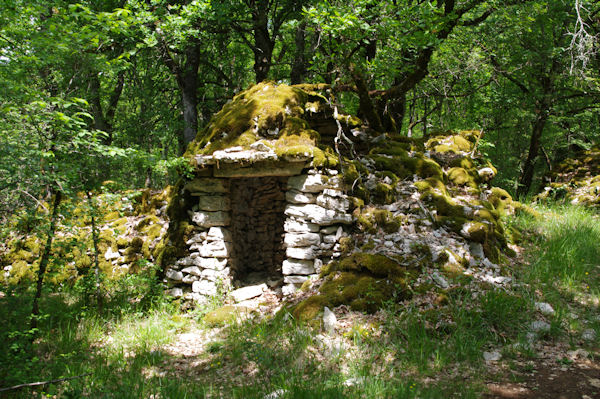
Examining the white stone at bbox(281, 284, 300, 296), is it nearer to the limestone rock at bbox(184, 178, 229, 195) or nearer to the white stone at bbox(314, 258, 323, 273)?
the white stone at bbox(314, 258, 323, 273)

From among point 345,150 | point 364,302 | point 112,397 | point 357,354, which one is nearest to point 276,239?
point 345,150

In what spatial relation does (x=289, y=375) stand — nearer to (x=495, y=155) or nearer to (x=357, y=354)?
(x=357, y=354)

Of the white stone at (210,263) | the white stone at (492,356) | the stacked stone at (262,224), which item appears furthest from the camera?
the stacked stone at (262,224)

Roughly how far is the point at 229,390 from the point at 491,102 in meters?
9.65

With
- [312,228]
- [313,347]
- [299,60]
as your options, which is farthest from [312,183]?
[299,60]

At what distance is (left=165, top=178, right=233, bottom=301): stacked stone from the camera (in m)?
5.20

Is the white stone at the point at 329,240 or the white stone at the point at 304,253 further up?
the white stone at the point at 329,240

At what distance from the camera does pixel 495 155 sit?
1035cm

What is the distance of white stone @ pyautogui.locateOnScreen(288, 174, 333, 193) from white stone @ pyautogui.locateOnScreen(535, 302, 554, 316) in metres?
2.65

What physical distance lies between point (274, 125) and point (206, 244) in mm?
2049

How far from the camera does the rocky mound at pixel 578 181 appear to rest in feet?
22.7

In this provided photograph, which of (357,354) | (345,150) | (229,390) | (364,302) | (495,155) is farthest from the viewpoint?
(495,155)

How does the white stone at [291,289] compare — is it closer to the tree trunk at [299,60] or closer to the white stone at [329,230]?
the white stone at [329,230]

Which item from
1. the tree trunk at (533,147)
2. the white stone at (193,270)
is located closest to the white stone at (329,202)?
the white stone at (193,270)
